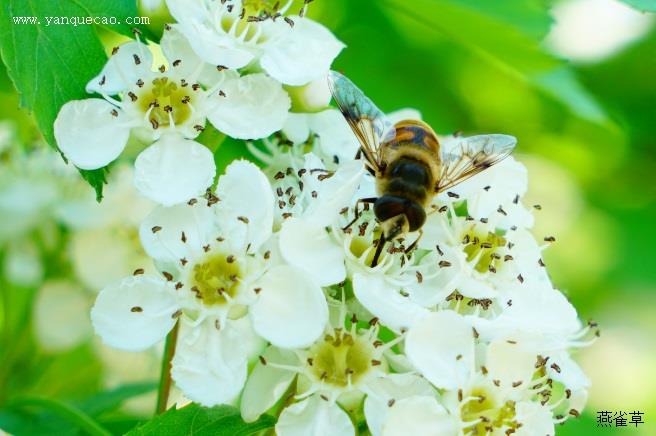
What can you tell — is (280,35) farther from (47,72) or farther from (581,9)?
(581,9)

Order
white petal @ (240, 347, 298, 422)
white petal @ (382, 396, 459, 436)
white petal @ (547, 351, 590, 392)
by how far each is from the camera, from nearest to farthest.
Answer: white petal @ (382, 396, 459, 436) < white petal @ (240, 347, 298, 422) < white petal @ (547, 351, 590, 392)

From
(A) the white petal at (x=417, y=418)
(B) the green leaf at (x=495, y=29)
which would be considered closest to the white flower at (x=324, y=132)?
(B) the green leaf at (x=495, y=29)

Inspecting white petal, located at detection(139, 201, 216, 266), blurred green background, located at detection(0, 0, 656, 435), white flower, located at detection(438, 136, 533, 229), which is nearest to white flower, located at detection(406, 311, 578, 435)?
white flower, located at detection(438, 136, 533, 229)

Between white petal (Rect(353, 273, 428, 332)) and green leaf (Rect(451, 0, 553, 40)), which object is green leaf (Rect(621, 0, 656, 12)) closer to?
green leaf (Rect(451, 0, 553, 40))

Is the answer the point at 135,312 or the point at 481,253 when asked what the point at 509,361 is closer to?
the point at 481,253

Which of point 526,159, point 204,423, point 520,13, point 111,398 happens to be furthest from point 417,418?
point 526,159

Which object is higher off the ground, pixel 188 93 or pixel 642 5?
pixel 642 5
